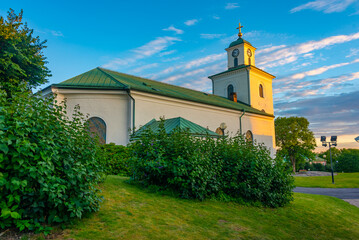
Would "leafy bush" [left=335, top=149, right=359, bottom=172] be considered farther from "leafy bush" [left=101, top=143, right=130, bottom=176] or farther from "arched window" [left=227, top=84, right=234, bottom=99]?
"leafy bush" [left=101, top=143, right=130, bottom=176]

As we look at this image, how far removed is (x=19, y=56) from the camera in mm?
17203

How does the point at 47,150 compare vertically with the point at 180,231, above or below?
above

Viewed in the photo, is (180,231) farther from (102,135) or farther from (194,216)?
(102,135)

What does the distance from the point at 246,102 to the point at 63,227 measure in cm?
3049


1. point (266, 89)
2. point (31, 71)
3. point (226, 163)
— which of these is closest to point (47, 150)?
point (226, 163)

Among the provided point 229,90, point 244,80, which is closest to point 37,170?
point 244,80

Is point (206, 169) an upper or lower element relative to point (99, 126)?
lower

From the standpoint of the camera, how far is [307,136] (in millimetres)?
51156

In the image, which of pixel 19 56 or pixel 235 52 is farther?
pixel 235 52

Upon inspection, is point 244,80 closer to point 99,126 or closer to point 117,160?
point 99,126

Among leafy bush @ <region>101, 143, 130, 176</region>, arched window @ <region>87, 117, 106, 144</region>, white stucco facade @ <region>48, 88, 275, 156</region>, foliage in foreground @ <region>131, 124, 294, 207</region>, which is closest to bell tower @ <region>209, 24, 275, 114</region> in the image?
white stucco facade @ <region>48, 88, 275, 156</region>

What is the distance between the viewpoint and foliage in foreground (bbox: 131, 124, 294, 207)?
7.31 metres

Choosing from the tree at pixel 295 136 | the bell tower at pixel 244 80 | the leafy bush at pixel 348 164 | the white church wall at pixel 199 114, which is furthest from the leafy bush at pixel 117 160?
the leafy bush at pixel 348 164

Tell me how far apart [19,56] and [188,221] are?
56.5ft
